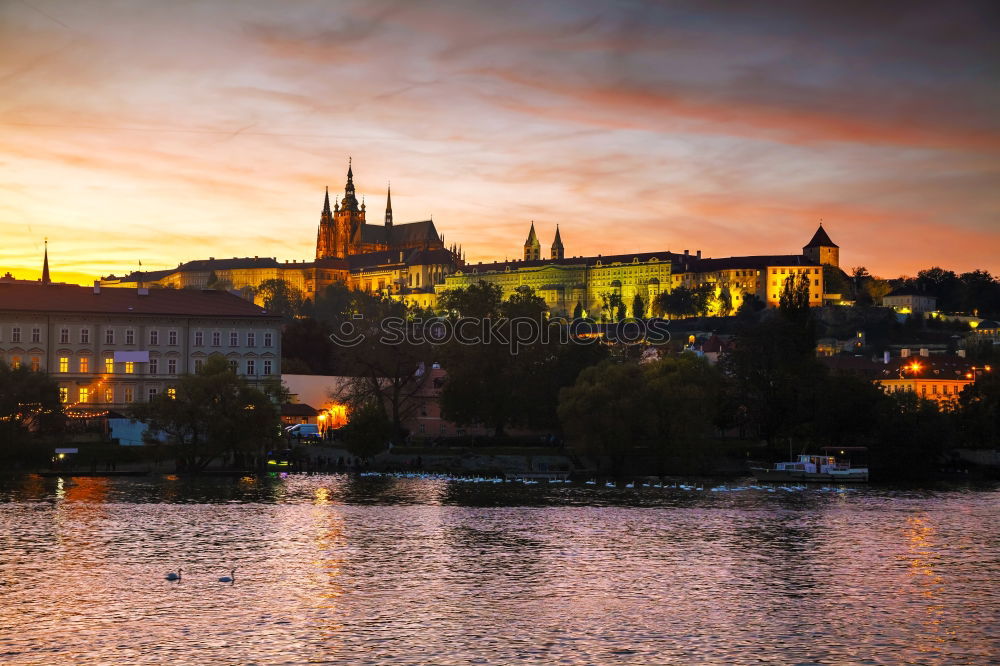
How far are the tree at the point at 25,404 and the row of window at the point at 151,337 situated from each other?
1052cm

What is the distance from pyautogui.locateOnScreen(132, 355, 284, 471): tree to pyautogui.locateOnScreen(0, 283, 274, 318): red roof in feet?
60.8

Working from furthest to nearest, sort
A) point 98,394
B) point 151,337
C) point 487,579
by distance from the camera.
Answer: point 151,337 → point 98,394 → point 487,579

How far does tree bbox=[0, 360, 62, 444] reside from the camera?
7531cm

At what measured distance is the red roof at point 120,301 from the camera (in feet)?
299

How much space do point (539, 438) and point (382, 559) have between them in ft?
164

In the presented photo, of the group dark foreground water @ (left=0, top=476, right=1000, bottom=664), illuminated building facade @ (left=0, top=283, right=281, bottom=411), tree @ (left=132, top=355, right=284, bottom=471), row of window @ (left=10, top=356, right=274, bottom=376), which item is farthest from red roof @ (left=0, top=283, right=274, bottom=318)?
dark foreground water @ (left=0, top=476, right=1000, bottom=664)

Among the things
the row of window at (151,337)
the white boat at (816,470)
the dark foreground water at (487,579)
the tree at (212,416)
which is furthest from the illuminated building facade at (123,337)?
the white boat at (816,470)

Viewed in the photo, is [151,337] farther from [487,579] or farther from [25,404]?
[487,579]

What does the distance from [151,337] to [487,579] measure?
5916cm

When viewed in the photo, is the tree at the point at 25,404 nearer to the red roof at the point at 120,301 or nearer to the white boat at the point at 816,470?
the red roof at the point at 120,301

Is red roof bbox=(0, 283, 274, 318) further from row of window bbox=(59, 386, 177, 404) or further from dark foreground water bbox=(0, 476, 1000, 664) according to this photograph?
dark foreground water bbox=(0, 476, 1000, 664)

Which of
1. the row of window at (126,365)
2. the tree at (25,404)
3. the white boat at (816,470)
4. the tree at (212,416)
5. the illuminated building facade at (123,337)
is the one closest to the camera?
the tree at (212,416)

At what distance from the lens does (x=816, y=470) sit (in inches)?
3228

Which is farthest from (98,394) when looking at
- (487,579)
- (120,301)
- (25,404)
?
(487,579)
